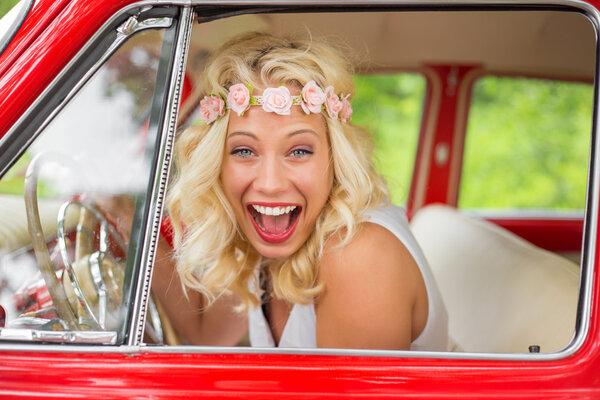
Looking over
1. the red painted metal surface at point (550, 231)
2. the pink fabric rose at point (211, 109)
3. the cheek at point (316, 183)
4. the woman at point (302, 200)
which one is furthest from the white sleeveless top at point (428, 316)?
the red painted metal surface at point (550, 231)

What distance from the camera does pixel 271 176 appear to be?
5.13 ft

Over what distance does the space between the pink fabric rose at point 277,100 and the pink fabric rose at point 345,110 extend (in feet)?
0.58

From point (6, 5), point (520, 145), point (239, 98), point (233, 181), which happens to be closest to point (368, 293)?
point (233, 181)

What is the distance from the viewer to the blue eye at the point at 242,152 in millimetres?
1605

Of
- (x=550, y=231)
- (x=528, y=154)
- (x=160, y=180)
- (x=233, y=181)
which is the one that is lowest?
(x=160, y=180)

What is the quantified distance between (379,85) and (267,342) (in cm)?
628

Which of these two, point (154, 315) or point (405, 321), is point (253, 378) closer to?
point (405, 321)

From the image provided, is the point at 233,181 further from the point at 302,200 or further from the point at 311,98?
the point at 311,98

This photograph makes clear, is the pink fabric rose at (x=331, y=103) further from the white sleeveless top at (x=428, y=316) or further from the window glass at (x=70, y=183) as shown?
the window glass at (x=70, y=183)

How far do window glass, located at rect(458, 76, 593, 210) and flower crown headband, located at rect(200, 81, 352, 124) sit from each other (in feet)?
22.7

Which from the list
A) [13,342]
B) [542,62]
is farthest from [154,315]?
[542,62]

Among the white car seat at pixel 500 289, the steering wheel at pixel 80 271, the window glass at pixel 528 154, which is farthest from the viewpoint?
the window glass at pixel 528 154

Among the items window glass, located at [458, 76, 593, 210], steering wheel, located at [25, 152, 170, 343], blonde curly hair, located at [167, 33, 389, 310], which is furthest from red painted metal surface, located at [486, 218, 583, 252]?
window glass, located at [458, 76, 593, 210]

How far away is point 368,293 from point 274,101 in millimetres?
489
